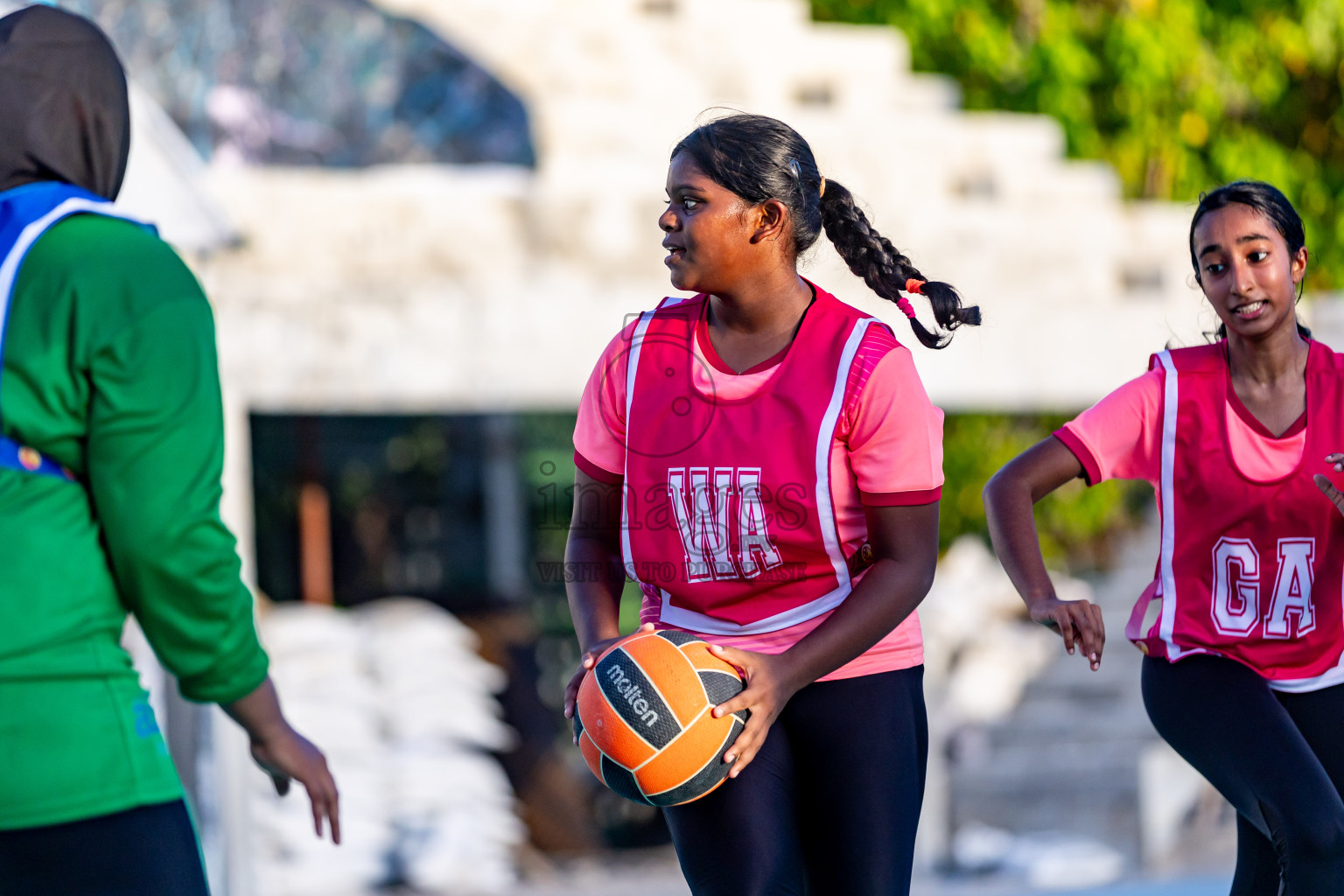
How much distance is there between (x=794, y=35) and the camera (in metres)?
8.87

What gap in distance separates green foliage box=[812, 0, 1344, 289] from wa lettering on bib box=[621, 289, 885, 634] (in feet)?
28.0

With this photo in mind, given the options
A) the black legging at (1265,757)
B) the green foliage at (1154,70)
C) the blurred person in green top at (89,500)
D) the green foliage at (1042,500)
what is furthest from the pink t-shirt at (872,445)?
the green foliage at (1154,70)

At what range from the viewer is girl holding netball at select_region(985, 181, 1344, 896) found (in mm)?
3484

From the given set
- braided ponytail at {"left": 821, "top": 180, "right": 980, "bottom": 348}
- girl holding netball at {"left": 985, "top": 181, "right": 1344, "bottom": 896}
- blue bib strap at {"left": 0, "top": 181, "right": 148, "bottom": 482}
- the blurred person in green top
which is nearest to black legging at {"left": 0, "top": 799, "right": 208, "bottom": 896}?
the blurred person in green top

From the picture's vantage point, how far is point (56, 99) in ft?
7.36

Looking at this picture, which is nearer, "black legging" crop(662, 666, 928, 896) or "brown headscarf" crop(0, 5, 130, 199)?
"brown headscarf" crop(0, 5, 130, 199)

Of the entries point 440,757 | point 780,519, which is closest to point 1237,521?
point 780,519

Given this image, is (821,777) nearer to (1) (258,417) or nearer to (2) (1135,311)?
(2) (1135,311)

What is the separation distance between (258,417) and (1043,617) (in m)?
6.80

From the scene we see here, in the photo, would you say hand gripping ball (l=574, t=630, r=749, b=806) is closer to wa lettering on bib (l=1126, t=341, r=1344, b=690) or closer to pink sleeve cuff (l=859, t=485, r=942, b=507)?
pink sleeve cuff (l=859, t=485, r=942, b=507)

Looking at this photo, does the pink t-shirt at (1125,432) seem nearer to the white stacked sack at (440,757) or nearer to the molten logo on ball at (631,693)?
the molten logo on ball at (631,693)

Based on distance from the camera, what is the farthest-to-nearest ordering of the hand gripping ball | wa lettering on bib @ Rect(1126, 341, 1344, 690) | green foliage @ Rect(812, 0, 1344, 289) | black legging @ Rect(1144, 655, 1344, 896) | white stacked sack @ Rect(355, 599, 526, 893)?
1. green foliage @ Rect(812, 0, 1344, 289)
2. white stacked sack @ Rect(355, 599, 526, 893)
3. wa lettering on bib @ Rect(1126, 341, 1344, 690)
4. black legging @ Rect(1144, 655, 1344, 896)
5. the hand gripping ball

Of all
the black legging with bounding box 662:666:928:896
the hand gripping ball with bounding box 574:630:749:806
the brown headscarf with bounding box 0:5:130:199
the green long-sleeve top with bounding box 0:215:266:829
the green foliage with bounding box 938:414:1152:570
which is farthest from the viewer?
the green foliage with bounding box 938:414:1152:570

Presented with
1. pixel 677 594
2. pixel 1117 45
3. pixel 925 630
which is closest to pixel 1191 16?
pixel 1117 45
